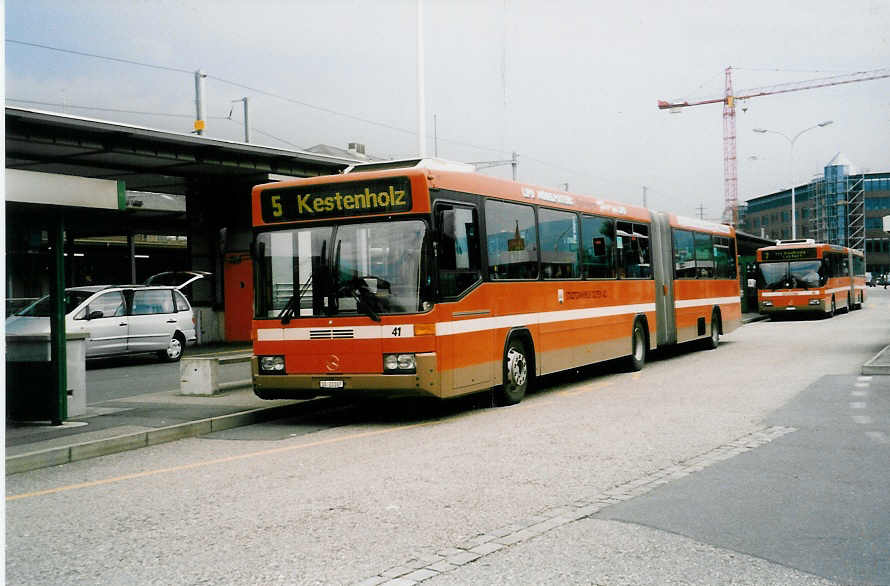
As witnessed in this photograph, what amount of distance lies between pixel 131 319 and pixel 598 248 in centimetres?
1165

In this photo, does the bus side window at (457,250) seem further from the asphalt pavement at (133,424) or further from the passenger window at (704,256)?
the passenger window at (704,256)

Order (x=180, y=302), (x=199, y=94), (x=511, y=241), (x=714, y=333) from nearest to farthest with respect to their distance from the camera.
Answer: (x=511, y=241), (x=714, y=333), (x=180, y=302), (x=199, y=94)

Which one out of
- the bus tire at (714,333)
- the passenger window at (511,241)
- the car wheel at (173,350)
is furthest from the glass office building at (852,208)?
the passenger window at (511,241)

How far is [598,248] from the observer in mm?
15945

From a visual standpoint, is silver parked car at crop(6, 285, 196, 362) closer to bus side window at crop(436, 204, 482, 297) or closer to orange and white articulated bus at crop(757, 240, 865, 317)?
bus side window at crop(436, 204, 482, 297)

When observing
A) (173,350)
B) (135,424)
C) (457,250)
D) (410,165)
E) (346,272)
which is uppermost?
(410,165)

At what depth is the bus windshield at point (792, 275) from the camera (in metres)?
→ 35.6

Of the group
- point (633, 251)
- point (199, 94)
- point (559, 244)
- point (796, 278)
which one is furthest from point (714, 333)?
point (199, 94)

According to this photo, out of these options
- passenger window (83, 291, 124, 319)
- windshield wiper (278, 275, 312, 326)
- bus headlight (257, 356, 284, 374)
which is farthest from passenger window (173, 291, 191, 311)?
windshield wiper (278, 275, 312, 326)

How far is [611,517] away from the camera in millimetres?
6055

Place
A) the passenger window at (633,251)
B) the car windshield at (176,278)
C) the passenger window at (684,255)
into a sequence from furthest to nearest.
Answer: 1. the car windshield at (176,278)
2. the passenger window at (684,255)
3. the passenger window at (633,251)

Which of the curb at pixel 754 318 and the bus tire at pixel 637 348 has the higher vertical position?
the bus tire at pixel 637 348

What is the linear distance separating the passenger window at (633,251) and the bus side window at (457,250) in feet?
19.0

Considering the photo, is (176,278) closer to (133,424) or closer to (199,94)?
(199,94)
